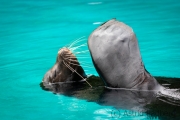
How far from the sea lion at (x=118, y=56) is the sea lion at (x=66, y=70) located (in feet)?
1.36

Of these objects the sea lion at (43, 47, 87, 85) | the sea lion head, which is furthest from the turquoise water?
the sea lion head

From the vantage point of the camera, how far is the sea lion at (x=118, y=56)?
353cm

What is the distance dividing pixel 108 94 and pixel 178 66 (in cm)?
169

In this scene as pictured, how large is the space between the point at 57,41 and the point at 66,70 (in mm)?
2530

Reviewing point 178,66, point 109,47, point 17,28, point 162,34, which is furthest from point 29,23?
point 109,47

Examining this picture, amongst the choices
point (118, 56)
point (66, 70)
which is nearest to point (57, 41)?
point (66, 70)

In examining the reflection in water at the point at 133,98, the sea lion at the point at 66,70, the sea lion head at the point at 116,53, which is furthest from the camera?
the sea lion at the point at 66,70

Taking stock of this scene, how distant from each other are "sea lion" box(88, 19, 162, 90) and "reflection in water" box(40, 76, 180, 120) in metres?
0.08

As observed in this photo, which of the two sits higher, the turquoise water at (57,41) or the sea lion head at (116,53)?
the sea lion head at (116,53)

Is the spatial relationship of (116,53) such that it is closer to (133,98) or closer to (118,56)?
(118,56)

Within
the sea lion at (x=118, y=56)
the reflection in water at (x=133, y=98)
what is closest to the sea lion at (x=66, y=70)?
the reflection in water at (x=133, y=98)

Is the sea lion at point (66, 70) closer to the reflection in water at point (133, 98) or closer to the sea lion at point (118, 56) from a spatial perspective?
the reflection in water at point (133, 98)

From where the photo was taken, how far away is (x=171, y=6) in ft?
26.7

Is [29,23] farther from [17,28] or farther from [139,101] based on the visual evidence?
[139,101]
